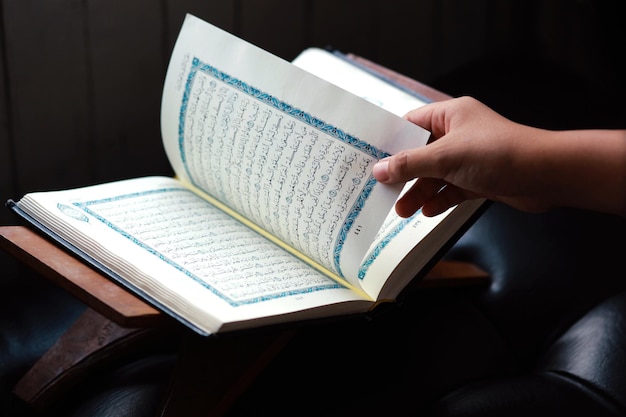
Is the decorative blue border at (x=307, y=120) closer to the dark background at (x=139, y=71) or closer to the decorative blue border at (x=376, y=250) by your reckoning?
the decorative blue border at (x=376, y=250)

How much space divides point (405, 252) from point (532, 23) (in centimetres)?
93

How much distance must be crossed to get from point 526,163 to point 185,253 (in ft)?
1.02

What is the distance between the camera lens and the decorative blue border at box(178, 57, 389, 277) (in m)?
0.75

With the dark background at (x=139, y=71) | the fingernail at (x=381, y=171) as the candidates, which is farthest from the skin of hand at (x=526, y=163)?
the dark background at (x=139, y=71)

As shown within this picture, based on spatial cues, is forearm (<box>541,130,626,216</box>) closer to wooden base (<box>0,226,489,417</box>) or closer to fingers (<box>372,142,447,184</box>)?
fingers (<box>372,142,447,184</box>)

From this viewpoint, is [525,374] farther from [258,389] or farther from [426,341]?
[258,389]

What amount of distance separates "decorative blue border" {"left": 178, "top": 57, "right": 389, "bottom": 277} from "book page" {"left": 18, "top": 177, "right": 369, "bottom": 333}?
6 centimetres

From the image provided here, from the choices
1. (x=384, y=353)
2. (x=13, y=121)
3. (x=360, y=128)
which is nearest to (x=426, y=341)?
(x=384, y=353)

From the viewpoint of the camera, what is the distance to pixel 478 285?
3.39 ft

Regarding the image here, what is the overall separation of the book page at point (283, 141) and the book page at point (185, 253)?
0.03 meters

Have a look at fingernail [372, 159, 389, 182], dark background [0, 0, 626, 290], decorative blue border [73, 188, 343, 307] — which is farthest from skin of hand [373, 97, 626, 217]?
dark background [0, 0, 626, 290]

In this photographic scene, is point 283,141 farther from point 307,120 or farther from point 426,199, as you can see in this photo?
point 426,199

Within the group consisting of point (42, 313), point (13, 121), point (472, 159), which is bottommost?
point (42, 313)

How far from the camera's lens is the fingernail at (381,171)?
727 mm
